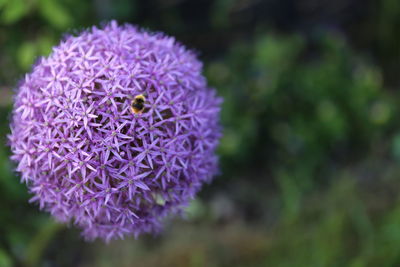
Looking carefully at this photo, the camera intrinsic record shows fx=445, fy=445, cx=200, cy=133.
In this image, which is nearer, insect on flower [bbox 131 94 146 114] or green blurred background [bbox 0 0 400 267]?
insect on flower [bbox 131 94 146 114]

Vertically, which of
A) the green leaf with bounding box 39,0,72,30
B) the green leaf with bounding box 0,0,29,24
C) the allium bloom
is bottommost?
the allium bloom

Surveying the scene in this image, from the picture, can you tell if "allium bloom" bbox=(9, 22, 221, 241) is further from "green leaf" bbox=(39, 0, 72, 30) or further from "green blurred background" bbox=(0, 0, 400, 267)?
"green blurred background" bbox=(0, 0, 400, 267)

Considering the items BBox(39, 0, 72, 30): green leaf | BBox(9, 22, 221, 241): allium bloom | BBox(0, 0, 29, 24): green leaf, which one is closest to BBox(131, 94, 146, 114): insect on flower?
BBox(9, 22, 221, 241): allium bloom

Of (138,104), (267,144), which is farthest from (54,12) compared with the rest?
(267,144)

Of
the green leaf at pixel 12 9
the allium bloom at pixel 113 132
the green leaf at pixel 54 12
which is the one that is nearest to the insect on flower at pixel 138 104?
the allium bloom at pixel 113 132

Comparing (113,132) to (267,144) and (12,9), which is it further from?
(267,144)

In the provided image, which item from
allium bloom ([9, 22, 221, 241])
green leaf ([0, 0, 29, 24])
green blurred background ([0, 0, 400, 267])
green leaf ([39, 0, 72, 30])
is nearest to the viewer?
allium bloom ([9, 22, 221, 241])

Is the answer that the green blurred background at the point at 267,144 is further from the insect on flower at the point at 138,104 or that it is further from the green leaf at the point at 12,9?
the insect on flower at the point at 138,104

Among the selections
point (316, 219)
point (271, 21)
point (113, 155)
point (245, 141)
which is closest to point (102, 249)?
point (245, 141)
